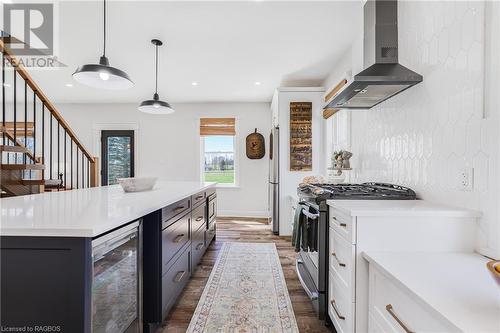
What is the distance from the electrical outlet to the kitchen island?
1738mm

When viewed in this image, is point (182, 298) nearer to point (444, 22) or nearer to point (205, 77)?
point (444, 22)

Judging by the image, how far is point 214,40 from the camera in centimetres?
297

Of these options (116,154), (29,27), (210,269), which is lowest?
(210,269)

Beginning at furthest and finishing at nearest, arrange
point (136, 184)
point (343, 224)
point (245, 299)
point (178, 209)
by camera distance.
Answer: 1. point (136, 184)
2. point (245, 299)
3. point (178, 209)
4. point (343, 224)

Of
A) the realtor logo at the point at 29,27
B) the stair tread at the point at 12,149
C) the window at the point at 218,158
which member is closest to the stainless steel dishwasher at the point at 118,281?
the stair tread at the point at 12,149

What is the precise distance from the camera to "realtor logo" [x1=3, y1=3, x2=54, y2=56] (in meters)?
2.39

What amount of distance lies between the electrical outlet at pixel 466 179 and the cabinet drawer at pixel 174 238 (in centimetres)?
178

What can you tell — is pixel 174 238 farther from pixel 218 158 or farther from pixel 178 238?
pixel 218 158

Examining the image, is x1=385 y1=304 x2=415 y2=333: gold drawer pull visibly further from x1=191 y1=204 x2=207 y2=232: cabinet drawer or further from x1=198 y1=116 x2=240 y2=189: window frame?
x1=198 y1=116 x2=240 y2=189: window frame

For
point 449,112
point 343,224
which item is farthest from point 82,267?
point 449,112

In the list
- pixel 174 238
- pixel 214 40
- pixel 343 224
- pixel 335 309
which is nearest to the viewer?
pixel 343 224

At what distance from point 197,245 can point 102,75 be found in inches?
70.9

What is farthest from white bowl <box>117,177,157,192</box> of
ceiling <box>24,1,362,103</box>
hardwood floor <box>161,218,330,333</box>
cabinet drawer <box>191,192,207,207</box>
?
ceiling <box>24,1,362,103</box>

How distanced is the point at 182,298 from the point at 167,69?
323 cm
